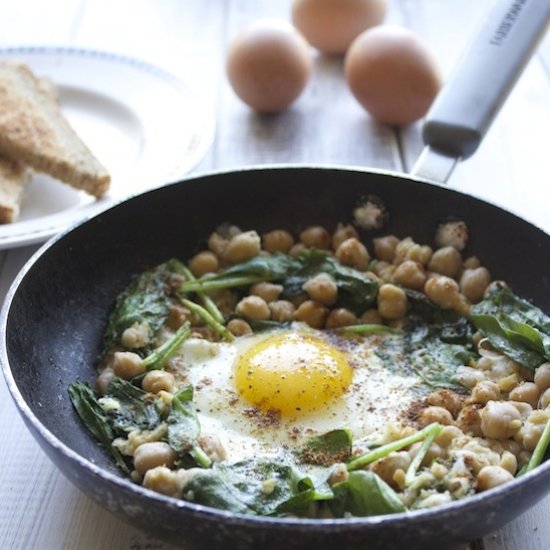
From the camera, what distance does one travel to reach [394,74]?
3307 millimetres

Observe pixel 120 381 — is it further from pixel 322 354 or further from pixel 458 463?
pixel 458 463

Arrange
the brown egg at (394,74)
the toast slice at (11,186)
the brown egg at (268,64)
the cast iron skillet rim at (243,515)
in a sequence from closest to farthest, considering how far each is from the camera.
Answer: the cast iron skillet rim at (243,515) → the toast slice at (11,186) → the brown egg at (394,74) → the brown egg at (268,64)

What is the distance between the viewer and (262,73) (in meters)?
3.42

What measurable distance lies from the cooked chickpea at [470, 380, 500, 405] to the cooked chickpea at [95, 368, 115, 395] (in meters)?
0.83

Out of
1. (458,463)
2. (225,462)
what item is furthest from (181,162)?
(458,463)

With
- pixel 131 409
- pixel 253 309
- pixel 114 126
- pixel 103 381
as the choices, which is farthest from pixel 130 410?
pixel 114 126

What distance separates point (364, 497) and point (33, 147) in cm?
184

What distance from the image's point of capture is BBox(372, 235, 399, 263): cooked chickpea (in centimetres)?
248

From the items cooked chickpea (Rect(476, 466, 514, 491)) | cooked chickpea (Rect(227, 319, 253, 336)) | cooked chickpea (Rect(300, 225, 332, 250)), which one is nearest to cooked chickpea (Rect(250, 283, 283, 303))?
cooked chickpea (Rect(227, 319, 253, 336))

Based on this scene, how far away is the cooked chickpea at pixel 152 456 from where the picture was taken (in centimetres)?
177

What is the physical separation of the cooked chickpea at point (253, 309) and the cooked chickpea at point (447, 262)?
48 centimetres

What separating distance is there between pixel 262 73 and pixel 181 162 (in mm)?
661

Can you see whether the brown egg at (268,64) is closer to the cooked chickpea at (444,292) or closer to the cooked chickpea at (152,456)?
the cooked chickpea at (444,292)

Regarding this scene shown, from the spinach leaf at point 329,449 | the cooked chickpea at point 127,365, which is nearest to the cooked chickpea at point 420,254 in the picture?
the spinach leaf at point 329,449
